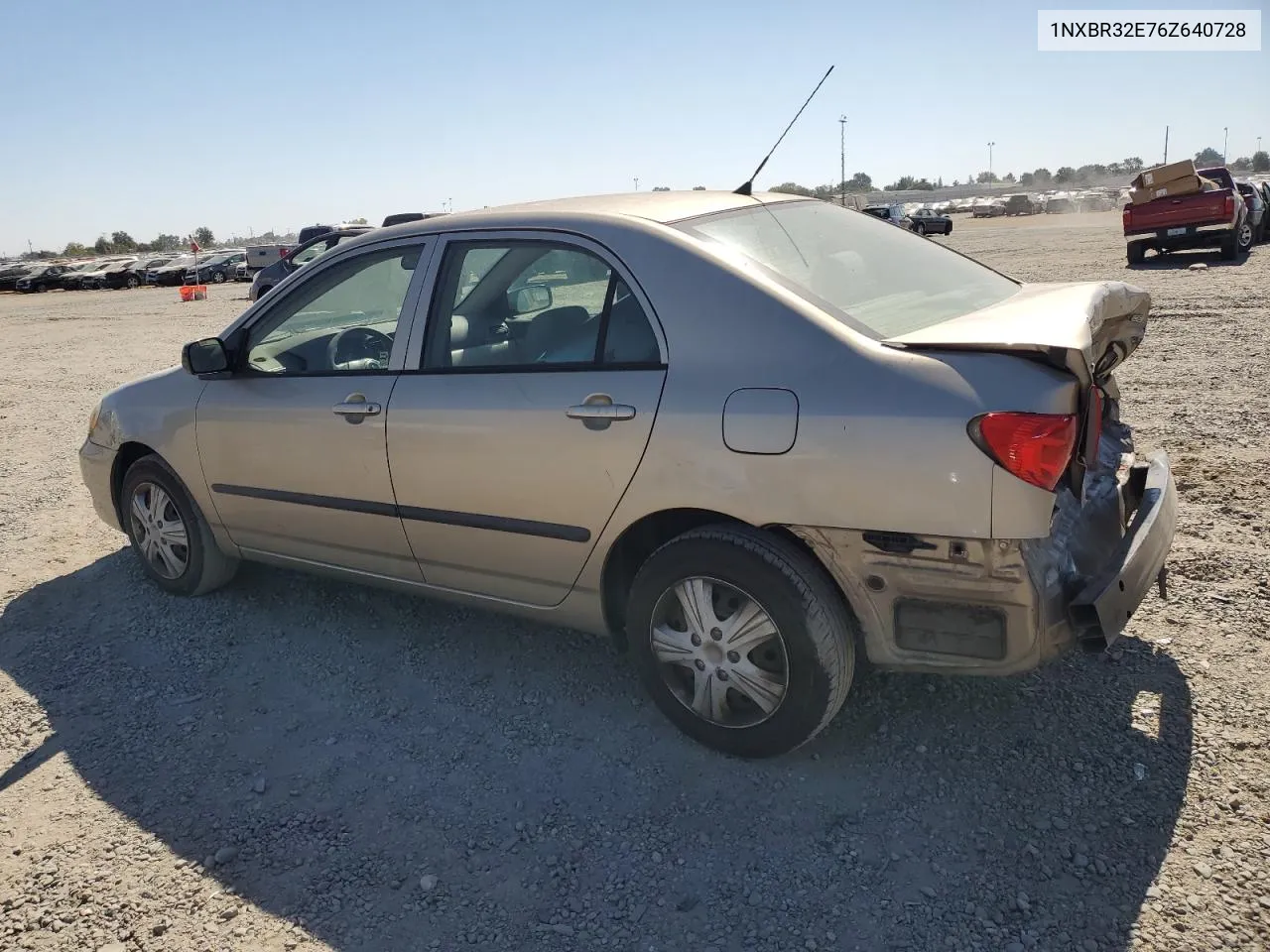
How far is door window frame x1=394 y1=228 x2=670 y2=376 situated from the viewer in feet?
10.2

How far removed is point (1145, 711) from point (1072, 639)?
28.9 inches

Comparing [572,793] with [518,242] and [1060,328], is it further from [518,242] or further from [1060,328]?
[1060,328]

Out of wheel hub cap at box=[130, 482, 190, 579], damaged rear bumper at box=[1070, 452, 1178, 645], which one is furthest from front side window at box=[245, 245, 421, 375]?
damaged rear bumper at box=[1070, 452, 1178, 645]

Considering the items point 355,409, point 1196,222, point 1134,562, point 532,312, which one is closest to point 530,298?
point 532,312

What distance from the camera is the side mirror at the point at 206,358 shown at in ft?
13.6

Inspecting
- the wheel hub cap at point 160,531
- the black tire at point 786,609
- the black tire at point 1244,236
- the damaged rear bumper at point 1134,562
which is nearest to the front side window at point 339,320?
the wheel hub cap at point 160,531

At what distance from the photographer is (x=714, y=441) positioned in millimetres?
2891

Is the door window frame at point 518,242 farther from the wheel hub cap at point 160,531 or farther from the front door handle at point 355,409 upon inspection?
the wheel hub cap at point 160,531

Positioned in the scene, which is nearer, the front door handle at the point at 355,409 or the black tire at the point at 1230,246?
the front door handle at the point at 355,409

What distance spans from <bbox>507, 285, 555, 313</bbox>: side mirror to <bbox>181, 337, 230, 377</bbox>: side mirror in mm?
1416

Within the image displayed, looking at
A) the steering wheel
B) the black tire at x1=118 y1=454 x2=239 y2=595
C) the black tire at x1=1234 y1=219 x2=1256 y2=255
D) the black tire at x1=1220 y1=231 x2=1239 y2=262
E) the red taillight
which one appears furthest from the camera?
the black tire at x1=1234 y1=219 x2=1256 y2=255

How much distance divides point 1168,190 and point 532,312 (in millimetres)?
19393

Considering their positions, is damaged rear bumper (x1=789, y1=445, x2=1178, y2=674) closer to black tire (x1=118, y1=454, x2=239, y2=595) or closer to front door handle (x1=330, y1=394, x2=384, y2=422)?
front door handle (x1=330, y1=394, x2=384, y2=422)

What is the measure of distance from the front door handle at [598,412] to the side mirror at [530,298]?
54 cm
